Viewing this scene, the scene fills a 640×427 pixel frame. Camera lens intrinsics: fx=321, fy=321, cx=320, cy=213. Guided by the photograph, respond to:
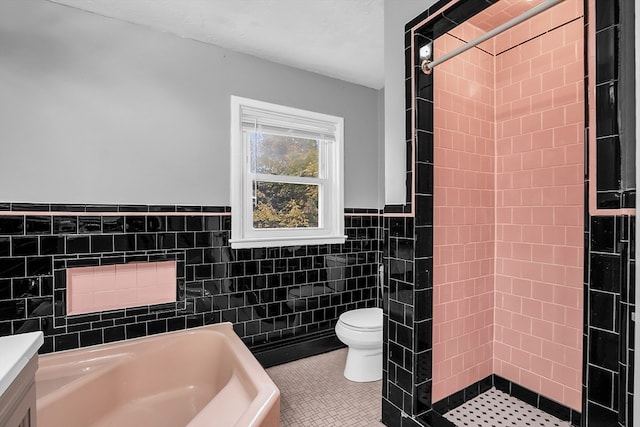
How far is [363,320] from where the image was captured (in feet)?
7.63

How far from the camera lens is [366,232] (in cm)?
302

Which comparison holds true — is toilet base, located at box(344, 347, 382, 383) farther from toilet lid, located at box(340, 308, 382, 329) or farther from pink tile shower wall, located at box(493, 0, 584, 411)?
pink tile shower wall, located at box(493, 0, 584, 411)

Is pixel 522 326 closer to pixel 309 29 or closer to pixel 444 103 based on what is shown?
pixel 444 103

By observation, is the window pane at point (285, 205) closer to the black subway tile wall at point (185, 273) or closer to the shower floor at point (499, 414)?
the black subway tile wall at point (185, 273)

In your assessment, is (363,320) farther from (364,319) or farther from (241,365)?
(241,365)

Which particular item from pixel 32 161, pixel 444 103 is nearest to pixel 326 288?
pixel 444 103

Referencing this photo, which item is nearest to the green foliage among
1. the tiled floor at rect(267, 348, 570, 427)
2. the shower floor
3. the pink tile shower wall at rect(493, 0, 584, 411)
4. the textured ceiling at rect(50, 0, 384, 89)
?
the textured ceiling at rect(50, 0, 384, 89)

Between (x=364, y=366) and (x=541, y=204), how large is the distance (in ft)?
5.18

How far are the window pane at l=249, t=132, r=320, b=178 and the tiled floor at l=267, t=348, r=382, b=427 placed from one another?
5.10ft

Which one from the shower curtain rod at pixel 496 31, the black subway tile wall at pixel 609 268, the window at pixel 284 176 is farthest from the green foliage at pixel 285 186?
the black subway tile wall at pixel 609 268

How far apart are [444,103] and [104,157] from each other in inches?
81.6

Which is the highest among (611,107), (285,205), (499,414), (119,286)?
(611,107)

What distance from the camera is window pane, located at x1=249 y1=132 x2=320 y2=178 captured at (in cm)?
256

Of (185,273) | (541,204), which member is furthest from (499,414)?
(185,273)
